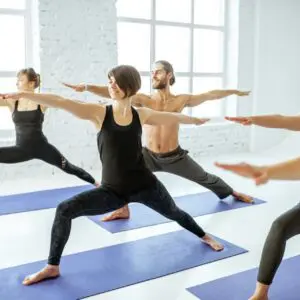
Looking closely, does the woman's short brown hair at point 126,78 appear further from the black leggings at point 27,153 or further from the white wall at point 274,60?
the white wall at point 274,60

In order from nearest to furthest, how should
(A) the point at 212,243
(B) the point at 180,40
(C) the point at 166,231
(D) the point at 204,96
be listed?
(A) the point at 212,243
(C) the point at 166,231
(D) the point at 204,96
(B) the point at 180,40

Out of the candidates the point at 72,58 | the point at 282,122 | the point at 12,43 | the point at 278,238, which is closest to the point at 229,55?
the point at 72,58

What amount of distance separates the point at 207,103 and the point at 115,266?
4.52 meters

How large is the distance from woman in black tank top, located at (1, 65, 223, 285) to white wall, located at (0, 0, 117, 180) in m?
2.80

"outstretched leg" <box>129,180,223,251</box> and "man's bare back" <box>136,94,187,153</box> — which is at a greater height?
"man's bare back" <box>136,94,187,153</box>

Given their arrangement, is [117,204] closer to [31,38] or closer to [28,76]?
[28,76]

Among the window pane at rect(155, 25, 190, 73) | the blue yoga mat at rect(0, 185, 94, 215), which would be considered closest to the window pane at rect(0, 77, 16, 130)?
the blue yoga mat at rect(0, 185, 94, 215)

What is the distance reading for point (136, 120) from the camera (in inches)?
94.8

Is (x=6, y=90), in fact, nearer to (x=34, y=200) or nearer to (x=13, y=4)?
(x=13, y=4)

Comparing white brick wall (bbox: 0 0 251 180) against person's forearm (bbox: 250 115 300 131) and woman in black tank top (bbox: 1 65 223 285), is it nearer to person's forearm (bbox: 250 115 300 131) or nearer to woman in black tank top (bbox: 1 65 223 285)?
woman in black tank top (bbox: 1 65 223 285)

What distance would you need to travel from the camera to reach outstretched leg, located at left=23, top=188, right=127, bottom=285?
2.25 meters

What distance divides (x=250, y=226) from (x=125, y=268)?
1204 mm

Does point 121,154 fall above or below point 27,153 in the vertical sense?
above

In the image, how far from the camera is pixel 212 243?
2.86 meters
